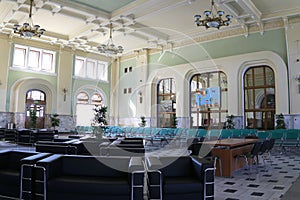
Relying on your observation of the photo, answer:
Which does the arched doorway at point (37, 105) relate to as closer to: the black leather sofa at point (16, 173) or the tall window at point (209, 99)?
the tall window at point (209, 99)

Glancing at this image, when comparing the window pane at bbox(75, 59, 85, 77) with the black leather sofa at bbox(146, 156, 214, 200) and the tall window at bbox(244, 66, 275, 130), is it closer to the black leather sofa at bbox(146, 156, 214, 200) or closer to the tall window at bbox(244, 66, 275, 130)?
the tall window at bbox(244, 66, 275, 130)

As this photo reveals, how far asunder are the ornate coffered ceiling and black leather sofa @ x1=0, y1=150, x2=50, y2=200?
822 centimetres

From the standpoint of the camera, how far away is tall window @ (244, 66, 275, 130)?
12023mm

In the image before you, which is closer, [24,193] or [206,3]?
[24,193]

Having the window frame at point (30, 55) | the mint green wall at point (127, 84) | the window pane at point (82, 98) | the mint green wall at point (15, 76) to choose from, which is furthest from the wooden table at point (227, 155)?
the window pane at point (82, 98)

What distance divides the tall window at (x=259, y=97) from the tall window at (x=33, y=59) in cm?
1144

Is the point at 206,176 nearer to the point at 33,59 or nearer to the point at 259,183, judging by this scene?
the point at 259,183

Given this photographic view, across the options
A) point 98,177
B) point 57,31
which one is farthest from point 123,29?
point 98,177

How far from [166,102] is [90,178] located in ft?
42.9

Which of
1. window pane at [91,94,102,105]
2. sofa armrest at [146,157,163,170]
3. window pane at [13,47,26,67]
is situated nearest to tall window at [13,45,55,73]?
window pane at [13,47,26,67]

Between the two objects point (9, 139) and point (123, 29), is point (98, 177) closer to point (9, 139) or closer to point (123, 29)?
point (9, 139)

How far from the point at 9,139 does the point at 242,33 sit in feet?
38.5

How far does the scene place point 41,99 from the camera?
15625mm

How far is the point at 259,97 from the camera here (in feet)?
40.7
